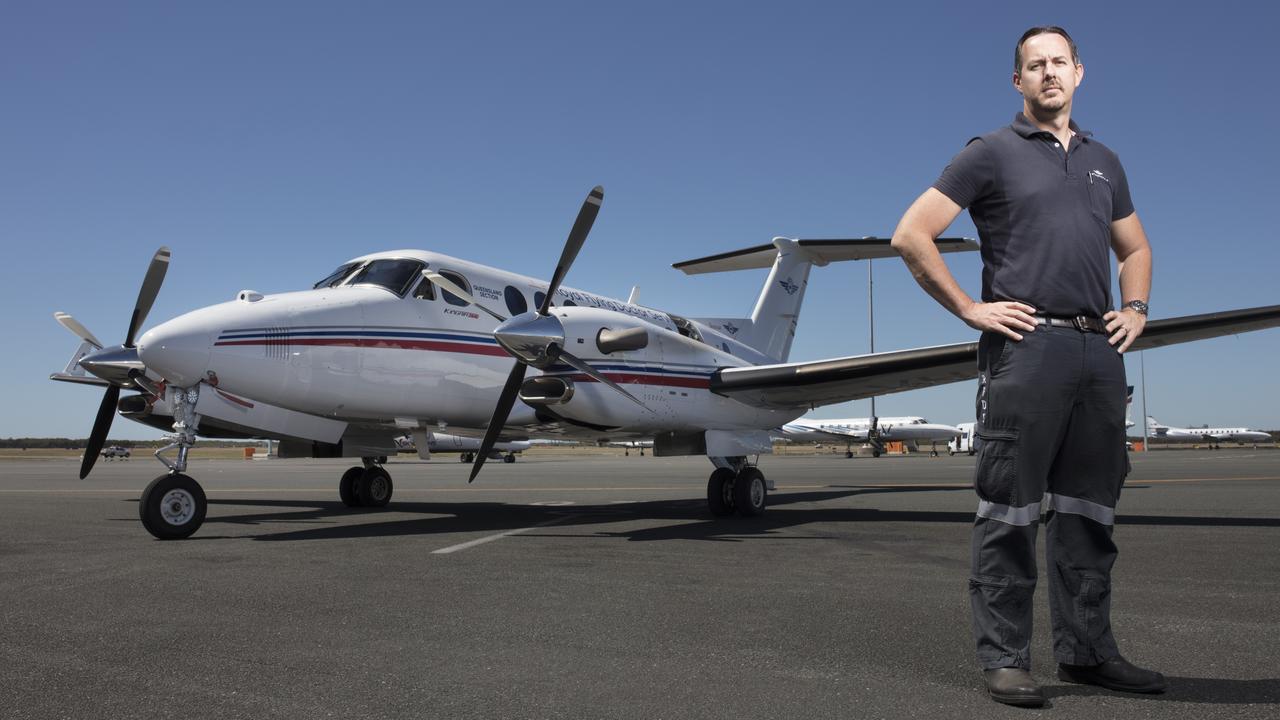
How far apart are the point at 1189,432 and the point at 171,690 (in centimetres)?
12760

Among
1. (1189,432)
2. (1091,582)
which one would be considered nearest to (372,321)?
(1091,582)

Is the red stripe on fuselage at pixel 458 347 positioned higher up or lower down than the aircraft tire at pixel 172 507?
higher up

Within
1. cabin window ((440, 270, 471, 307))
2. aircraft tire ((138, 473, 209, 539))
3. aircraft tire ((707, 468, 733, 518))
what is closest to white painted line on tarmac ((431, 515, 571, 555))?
aircraft tire ((707, 468, 733, 518))

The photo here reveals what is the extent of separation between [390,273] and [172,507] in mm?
3792

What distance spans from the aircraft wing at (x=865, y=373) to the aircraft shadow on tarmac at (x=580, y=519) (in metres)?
1.87

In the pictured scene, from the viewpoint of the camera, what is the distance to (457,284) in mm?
11305

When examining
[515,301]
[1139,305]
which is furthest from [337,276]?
[1139,305]

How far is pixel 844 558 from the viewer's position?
7.48 meters

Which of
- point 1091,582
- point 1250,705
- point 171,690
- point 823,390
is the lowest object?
point 171,690

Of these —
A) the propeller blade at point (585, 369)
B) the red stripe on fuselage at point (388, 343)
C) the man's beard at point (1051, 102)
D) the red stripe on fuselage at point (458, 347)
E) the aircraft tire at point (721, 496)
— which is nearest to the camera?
the man's beard at point (1051, 102)

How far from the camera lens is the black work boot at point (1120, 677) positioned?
3.31 meters

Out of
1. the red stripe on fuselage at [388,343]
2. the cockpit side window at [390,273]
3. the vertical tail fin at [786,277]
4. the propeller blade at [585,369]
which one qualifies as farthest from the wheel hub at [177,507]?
the vertical tail fin at [786,277]

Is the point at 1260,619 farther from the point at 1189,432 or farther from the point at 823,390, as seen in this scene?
the point at 1189,432

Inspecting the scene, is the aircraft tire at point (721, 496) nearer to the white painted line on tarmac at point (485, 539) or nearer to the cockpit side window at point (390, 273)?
the white painted line on tarmac at point (485, 539)
